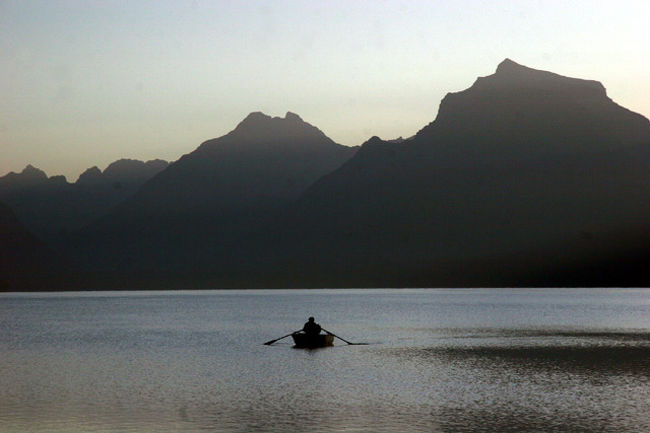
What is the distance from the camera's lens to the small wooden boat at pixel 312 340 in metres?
93.9

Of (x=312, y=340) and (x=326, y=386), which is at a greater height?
(x=312, y=340)

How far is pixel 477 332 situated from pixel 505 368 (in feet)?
212

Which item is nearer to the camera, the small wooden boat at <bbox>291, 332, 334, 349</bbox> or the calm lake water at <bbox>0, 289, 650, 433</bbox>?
the calm lake water at <bbox>0, 289, 650, 433</bbox>

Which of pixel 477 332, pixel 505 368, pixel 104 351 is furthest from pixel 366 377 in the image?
pixel 477 332

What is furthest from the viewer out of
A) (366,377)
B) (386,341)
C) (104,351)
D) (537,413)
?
(386,341)

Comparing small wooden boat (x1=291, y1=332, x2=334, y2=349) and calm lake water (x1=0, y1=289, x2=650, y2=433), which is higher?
small wooden boat (x1=291, y1=332, x2=334, y2=349)

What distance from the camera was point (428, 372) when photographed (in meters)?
70.9

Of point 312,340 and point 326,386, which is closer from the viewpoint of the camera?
point 326,386

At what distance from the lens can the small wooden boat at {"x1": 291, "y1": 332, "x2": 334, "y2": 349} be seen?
93.9 m

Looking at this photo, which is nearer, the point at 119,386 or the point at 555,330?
the point at 119,386

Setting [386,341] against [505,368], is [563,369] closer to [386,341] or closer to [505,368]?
[505,368]

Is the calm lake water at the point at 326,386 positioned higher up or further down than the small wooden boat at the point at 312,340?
further down

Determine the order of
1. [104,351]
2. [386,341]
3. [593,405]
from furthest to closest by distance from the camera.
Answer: [386,341] < [104,351] < [593,405]

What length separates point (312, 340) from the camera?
9394 cm
